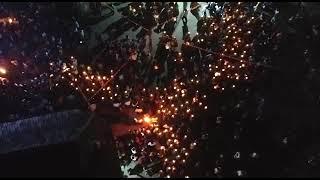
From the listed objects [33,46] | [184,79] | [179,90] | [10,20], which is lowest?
[179,90]

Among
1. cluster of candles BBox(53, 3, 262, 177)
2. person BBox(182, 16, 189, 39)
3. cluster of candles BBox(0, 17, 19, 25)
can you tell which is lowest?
cluster of candles BBox(53, 3, 262, 177)

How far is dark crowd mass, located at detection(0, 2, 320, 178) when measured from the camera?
364 cm

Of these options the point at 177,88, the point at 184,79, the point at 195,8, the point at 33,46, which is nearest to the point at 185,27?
the point at 195,8

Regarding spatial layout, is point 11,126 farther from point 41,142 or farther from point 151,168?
point 151,168

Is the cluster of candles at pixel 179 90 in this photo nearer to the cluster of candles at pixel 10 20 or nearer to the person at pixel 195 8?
the person at pixel 195 8

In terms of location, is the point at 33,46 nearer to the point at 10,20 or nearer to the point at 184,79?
the point at 10,20

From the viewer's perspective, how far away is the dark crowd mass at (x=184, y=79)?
3.64 metres

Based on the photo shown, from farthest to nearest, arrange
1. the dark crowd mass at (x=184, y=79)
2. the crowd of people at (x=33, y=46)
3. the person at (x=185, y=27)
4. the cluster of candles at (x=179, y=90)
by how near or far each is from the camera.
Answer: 1. the person at (x=185, y=27)
2. the crowd of people at (x=33, y=46)
3. the cluster of candles at (x=179, y=90)
4. the dark crowd mass at (x=184, y=79)

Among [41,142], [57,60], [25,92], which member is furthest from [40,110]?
[41,142]

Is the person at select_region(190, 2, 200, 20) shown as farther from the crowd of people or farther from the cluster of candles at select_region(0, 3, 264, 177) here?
the crowd of people

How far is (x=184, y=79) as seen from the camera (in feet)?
13.0

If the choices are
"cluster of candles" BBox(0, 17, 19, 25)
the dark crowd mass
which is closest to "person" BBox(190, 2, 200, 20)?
the dark crowd mass

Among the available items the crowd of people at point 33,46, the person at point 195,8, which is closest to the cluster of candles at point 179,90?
the crowd of people at point 33,46

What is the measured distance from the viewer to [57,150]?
3074 mm
